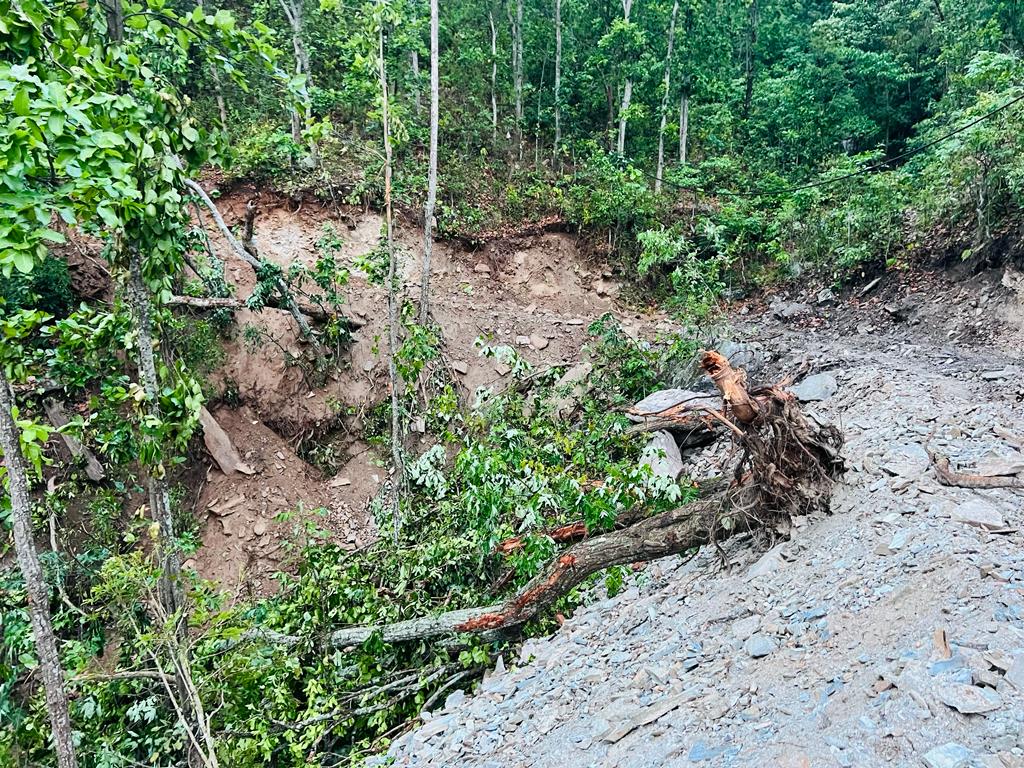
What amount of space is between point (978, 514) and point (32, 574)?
16.0ft

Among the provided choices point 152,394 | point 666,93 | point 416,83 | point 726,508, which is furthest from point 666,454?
point 666,93

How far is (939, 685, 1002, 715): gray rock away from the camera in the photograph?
200 cm

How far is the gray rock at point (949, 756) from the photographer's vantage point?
181 centimetres

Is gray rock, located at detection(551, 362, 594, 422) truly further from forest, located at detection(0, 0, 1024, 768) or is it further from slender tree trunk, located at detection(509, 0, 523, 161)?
slender tree trunk, located at detection(509, 0, 523, 161)

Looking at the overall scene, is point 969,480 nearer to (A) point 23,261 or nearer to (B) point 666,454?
(B) point 666,454

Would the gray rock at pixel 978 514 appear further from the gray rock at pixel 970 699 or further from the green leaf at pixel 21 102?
the green leaf at pixel 21 102

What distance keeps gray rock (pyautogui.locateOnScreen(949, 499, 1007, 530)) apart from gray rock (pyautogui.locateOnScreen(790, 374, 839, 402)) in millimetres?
3171

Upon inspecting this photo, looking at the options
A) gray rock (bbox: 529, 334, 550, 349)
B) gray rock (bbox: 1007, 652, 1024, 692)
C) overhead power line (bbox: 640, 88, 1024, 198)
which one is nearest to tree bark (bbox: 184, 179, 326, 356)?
gray rock (bbox: 529, 334, 550, 349)

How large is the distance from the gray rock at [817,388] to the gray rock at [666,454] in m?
1.59

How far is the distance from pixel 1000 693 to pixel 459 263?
9.65 metres

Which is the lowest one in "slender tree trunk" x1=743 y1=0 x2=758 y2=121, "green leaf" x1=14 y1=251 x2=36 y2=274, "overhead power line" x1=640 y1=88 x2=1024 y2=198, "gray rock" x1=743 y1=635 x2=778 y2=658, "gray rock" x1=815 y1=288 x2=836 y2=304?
"gray rock" x1=743 y1=635 x2=778 y2=658

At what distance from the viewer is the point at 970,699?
2.04m

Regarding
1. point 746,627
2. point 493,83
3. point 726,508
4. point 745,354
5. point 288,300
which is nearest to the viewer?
point 746,627

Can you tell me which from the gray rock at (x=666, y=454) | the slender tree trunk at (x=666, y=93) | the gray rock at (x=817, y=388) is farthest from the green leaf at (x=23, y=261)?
the slender tree trunk at (x=666, y=93)
